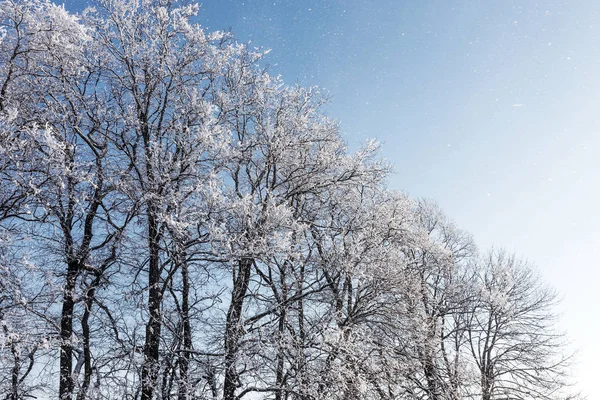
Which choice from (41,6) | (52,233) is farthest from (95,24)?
(52,233)

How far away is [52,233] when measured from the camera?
8906 mm

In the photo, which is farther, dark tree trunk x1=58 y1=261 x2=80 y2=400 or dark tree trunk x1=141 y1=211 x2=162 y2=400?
dark tree trunk x1=58 y1=261 x2=80 y2=400

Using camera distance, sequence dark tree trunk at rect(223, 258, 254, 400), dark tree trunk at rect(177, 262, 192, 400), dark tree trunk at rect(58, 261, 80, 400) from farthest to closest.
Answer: dark tree trunk at rect(58, 261, 80, 400) < dark tree trunk at rect(223, 258, 254, 400) < dark tree trunk at rect(177, 262, 192, 400)

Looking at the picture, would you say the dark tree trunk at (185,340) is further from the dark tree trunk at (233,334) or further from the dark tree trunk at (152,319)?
the dark tree trunk at (233,334)

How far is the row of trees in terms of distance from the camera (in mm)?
7820

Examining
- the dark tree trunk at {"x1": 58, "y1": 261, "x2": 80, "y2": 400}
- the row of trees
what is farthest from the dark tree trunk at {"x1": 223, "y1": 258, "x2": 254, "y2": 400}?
the dark tree trunk at {"x1": 58, "y1": 261, "x2": 80, "y2": 400}

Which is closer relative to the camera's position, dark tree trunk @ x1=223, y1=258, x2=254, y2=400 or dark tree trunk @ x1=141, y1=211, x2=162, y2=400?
dark tree trunk @ x1=141, y1=211, x2=162, y2=400

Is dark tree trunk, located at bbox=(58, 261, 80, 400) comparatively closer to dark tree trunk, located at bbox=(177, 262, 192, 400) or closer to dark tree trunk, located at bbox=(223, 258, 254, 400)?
dark tree trunk, located at bbox=(177, 262, 192, 400)

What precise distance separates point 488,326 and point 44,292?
12.7 m

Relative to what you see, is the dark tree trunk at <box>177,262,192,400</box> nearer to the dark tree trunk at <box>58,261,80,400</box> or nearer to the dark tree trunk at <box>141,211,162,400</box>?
the dark tree trunk at <box>141,211,162,400</box>

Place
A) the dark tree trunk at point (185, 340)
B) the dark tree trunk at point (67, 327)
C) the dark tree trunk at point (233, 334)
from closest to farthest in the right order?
the dark tree trunk at point (185, 340), the dark tree trunk at point (233, 334), the dark tree trunk at point (67, 327)

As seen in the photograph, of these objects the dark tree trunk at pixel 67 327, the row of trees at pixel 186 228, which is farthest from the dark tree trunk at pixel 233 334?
the dark tree trunk at pixel 67 327

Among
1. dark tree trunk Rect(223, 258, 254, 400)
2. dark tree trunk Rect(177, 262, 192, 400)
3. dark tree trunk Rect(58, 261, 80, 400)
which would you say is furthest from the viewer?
dark tree trunk Rect(58, 261, 80, 400)

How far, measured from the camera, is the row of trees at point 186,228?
782 cm
